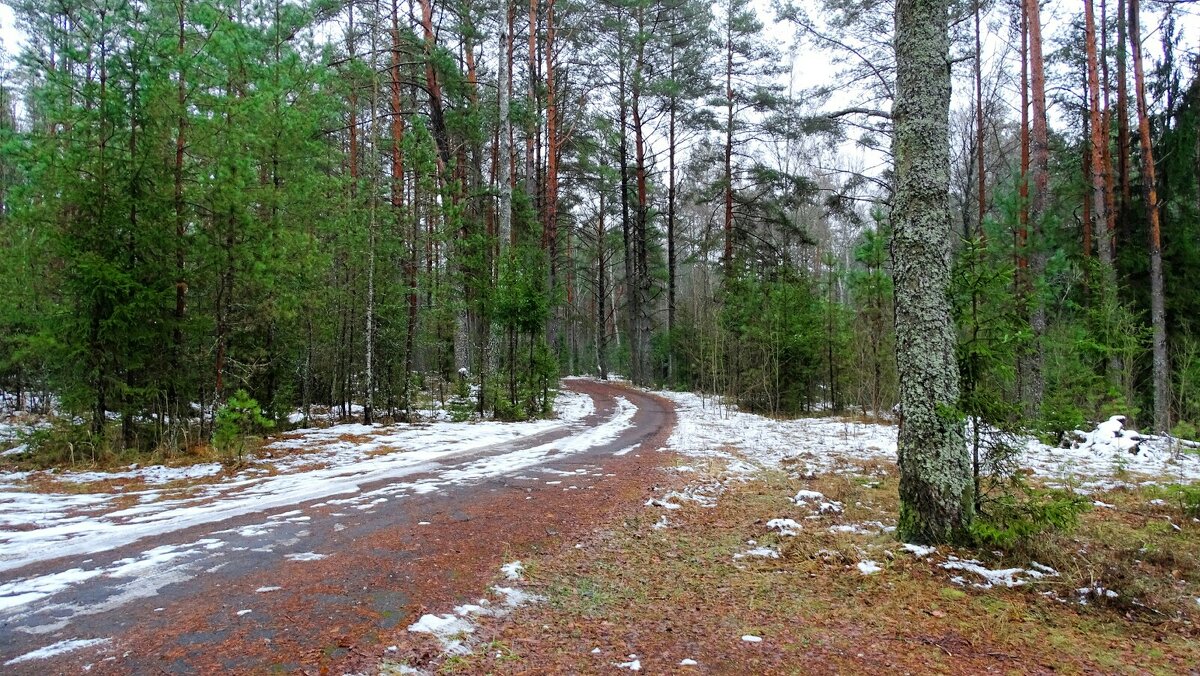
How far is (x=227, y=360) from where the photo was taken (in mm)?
9531

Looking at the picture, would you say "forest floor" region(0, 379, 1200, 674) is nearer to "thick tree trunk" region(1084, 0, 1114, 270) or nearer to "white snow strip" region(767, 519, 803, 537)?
"white snow strip" region(767, 519, 803, 537)

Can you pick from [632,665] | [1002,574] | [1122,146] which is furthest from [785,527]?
[1122,146]

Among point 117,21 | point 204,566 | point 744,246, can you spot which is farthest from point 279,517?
point 744,246

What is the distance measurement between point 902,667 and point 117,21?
11.5 meters

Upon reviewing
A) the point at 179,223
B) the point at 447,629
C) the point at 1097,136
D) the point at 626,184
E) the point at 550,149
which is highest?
the point at 550,149

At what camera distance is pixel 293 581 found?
365 cm

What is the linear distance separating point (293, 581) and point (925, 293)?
5.14 metres

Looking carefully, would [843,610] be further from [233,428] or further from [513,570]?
[233,428]

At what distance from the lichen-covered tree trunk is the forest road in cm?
289

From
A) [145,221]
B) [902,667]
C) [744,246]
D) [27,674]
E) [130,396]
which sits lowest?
[902,667]

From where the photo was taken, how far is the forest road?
2.70 metres

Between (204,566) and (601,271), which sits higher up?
(601,271)

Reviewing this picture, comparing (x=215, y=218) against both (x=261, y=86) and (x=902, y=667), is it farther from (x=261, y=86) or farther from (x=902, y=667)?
(x=902, y=667)

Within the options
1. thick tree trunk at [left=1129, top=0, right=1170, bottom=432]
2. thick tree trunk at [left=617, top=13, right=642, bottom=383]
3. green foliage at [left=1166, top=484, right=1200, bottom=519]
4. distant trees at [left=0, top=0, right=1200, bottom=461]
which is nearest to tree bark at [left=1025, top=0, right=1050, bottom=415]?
distant trees at [left=0, top=0, right=1200, bottom=461]
